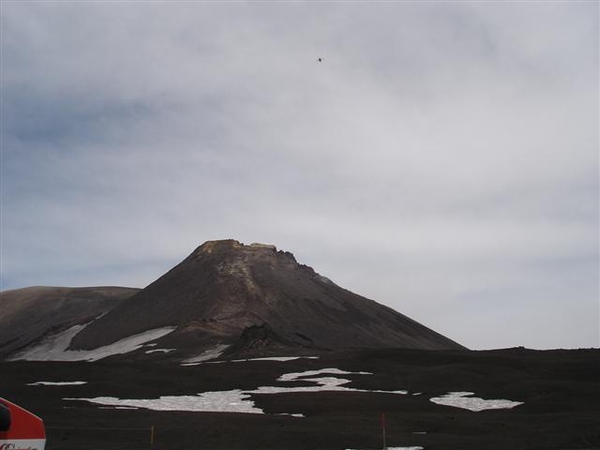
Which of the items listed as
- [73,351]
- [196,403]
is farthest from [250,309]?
[196,403]

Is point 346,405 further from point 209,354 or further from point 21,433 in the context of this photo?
point 209,354

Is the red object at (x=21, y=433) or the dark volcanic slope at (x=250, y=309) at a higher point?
the dark volcanic slope at (x=250, y=309)

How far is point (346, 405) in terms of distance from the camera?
45.6 m

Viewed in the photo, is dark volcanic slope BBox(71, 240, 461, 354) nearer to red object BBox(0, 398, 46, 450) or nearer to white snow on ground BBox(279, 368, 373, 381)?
white snow on ground BBox(279, 368, 373, 381)

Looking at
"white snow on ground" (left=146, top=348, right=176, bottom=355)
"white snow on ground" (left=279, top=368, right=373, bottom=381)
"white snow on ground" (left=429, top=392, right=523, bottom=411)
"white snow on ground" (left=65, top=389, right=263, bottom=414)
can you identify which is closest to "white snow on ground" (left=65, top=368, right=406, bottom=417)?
"white snow on ground" (left=65, top=389, right=263, bottom=414)

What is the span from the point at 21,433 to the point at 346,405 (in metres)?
37.2

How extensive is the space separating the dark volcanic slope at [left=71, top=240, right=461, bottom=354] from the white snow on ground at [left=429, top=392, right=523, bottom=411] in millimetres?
60897

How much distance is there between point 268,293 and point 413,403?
344ft

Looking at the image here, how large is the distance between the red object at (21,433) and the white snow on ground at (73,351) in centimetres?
10995

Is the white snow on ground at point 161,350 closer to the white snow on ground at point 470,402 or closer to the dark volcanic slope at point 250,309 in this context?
the dark volcanic slope at point 250,309

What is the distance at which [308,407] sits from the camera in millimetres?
44469

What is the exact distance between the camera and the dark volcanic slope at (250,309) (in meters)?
130

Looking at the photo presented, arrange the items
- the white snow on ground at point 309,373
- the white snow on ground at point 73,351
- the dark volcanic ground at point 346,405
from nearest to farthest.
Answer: the dark volcanic ground at point 346,405 < the white snow on ground at point 309,373 < the white snow on ground at point 73,351

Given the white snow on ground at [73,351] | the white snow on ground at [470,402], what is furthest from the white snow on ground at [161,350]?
the white snow on ground at [470,402]
